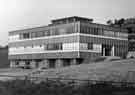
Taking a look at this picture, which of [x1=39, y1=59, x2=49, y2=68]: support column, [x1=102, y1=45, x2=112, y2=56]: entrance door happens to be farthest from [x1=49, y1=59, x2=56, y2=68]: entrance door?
[x1=102, y1=45, x2=112, y2=56]: entrance door

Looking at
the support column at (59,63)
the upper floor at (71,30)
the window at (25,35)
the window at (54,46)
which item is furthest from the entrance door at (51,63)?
the window at (25,35)

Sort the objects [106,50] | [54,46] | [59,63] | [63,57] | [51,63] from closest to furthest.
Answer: [63,57], [59,63], [54,46], [106,50], [51,63]

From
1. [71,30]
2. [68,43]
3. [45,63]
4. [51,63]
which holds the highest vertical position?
[71,30]

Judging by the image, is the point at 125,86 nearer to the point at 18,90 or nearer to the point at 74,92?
the point at 74,92

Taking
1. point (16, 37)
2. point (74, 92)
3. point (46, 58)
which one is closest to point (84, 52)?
point (46, 58)

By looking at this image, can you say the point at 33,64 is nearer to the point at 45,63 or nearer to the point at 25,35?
the point at 45,63

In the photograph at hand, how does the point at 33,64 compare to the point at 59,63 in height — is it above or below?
below

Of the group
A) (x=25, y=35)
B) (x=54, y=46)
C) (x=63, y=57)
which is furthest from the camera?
(x=25, y=35)

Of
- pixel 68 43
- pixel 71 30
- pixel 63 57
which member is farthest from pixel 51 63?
pixel 71 30

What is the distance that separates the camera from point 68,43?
63.7 meters

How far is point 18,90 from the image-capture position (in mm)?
28031

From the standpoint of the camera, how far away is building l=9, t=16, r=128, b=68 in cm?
6222

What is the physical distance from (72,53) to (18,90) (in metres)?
34.8

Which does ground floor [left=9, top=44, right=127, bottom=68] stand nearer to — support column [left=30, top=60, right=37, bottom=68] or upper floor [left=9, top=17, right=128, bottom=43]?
support column [left=30, top=60, right=37, bottom=68]
